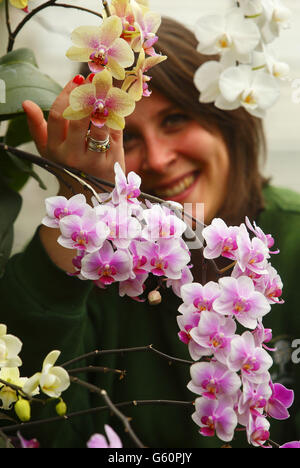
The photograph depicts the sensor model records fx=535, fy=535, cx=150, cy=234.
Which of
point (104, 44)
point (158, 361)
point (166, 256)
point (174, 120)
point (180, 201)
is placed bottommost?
point (158, 361)

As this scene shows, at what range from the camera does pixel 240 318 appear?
1.23 ft

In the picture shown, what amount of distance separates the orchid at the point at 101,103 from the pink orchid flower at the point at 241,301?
5.6 inches

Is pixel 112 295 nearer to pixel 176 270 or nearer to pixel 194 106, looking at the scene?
pixel 194 106

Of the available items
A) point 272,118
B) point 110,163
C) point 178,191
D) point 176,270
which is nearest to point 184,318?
point 176,270

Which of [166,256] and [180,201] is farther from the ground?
[166,256]

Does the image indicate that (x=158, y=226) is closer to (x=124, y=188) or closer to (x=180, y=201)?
(x=124, y=188)

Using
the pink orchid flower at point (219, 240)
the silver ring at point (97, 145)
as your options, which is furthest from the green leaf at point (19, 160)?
the pink orchid flower at point (219, 240)

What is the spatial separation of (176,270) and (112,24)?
18 centimetres

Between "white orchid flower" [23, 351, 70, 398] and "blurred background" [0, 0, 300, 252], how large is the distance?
20.4 inches

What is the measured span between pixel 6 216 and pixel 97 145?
0.14 metres

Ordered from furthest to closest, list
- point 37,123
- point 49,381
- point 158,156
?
point 158,156
point 37,123
point 49,381

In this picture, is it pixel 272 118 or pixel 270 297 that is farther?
pixel 272 118

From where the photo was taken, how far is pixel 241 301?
0.37m

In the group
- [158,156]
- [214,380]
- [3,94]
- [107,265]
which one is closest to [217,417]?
[214,380]
